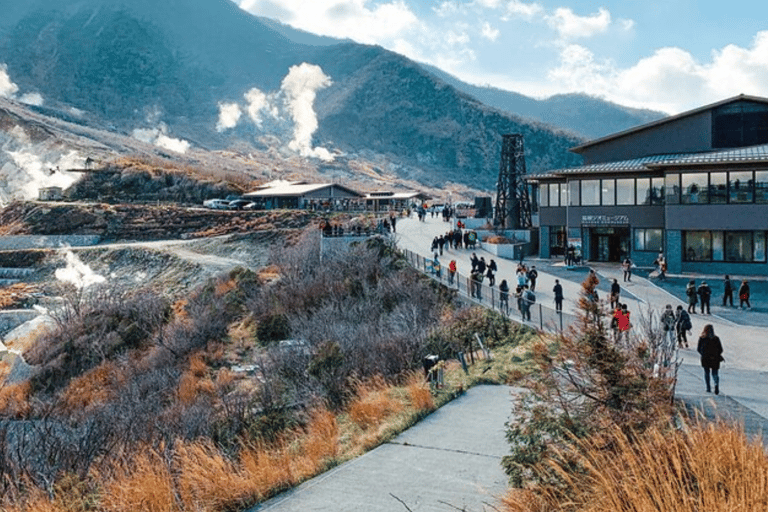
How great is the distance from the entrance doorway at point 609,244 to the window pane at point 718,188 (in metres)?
6.25

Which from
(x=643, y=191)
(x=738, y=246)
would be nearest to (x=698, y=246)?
(x=738, y=246)

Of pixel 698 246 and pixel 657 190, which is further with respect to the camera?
pixel 657 190

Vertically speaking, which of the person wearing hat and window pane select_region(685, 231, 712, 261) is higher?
window pane select_region(685, 231, 712, 261)

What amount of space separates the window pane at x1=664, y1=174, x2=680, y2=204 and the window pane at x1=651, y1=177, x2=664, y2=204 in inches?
92.3

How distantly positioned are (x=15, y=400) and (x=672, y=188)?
30.0m

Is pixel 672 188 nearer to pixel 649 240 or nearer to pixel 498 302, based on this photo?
pixel 649 240

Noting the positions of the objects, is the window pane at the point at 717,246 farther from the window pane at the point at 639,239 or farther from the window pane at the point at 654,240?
the window pane at the point at 639,239

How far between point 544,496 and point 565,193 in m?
38.2

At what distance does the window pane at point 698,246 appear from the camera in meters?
32.8

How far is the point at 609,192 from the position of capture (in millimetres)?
38344

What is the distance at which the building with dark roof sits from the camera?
31.9 m

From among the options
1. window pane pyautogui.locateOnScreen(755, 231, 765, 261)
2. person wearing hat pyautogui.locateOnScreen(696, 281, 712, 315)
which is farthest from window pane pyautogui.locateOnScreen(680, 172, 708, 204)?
person wearing hat pyautogui.locateOnScreen(696, 281, 712, 315)

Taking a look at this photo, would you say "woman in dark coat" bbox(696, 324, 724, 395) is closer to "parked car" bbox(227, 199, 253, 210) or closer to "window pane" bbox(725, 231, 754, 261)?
"window pane" bbox(725, 231, 754, 261)

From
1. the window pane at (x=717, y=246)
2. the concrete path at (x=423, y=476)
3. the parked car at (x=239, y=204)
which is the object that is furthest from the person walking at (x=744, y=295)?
the parked car at (x=239, y=204)
